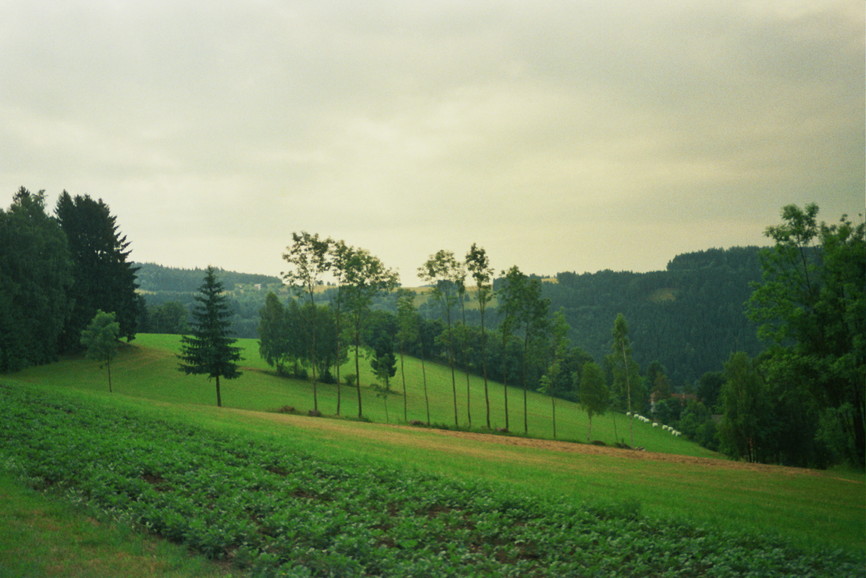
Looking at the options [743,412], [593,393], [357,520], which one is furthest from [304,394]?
[357,520]

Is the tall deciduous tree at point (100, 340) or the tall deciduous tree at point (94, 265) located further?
the tall deciduous tree at point (94, 265)

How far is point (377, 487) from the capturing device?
15594 mm

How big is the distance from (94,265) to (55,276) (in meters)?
12.5

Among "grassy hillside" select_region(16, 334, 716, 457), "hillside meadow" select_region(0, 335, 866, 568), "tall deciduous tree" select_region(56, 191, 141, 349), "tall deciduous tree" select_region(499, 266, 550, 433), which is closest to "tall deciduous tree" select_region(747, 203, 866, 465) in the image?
"hillside meadow" select_region(0, 335, 866, 568)

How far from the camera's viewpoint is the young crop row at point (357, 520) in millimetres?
10414

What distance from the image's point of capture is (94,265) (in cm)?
7188

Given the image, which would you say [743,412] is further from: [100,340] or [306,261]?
[100,340]

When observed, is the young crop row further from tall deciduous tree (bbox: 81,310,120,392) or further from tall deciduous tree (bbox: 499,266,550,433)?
tall deciduous tree (bbox: 81,310,120,392)

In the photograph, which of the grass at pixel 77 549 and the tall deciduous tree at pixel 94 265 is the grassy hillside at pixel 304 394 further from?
the grass at pixel 77 549

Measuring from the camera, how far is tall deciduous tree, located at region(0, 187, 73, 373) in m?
55.2

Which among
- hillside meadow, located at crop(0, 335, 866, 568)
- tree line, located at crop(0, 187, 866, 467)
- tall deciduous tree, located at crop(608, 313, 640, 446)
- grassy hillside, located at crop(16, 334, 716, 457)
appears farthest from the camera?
grassy hillside, located at crop(16, 334, 716, 457)

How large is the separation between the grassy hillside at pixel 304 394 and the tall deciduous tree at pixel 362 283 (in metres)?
10.9

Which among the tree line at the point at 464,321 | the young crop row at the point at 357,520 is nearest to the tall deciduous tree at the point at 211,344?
the tree line at the point at 464,321

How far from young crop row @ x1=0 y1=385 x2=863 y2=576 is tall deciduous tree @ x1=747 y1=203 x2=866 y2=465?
2286 centimetres
